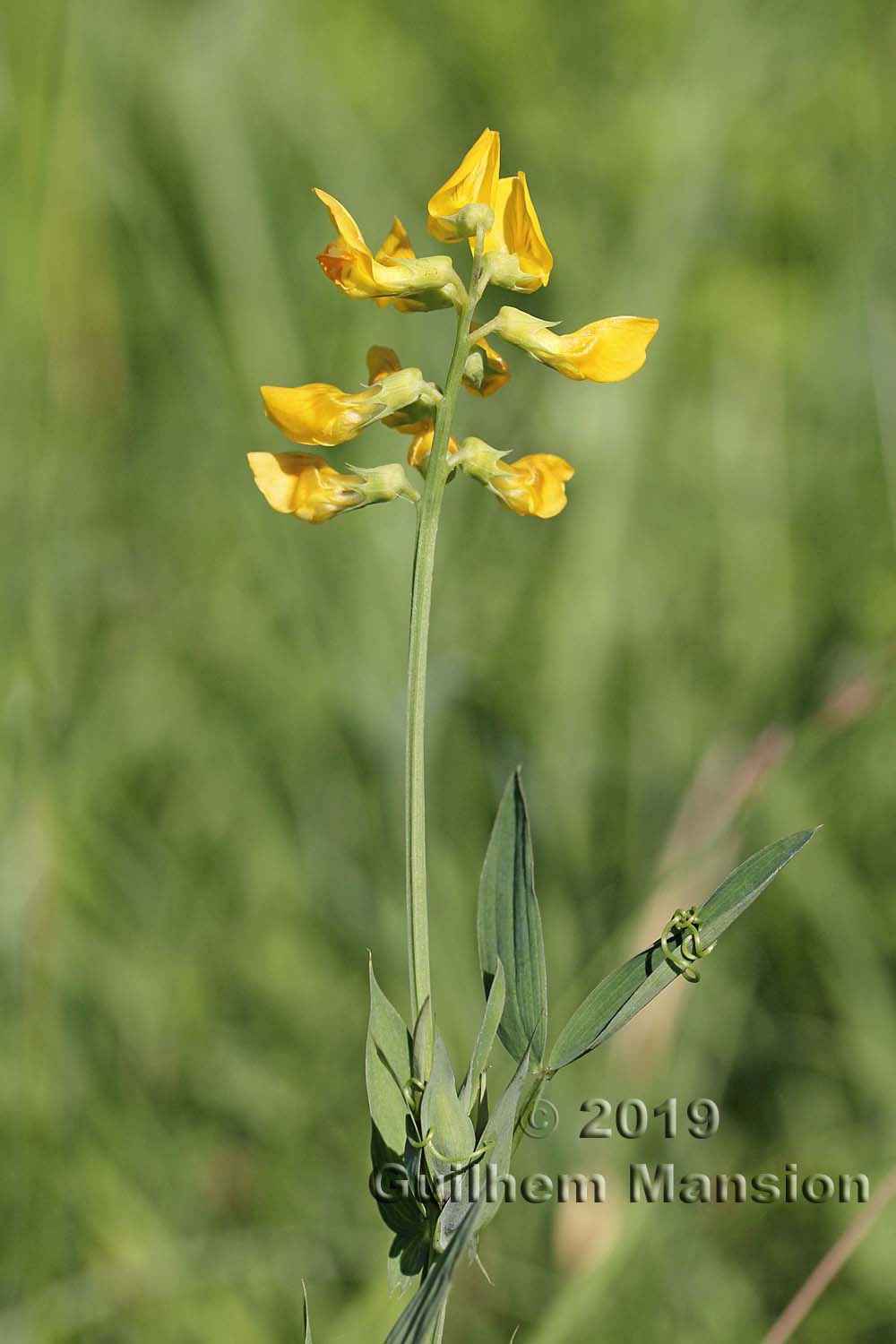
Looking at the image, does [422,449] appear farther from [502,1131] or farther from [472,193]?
[502,1131]

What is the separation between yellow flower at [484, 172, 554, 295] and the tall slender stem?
0.33ft

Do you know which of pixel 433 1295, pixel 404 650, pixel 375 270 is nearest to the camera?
pixel 433 1295

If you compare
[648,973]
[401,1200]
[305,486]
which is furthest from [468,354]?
[401,1200]

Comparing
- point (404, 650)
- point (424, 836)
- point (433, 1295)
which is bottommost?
point (433, 1295)

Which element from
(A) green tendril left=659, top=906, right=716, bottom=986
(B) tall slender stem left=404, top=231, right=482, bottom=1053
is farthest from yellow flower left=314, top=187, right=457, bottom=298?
(A) green tendril left=659, top=906, right=716, bottom=986

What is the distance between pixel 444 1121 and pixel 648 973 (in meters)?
0.17

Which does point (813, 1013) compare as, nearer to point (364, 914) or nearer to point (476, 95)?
point (364, 914)

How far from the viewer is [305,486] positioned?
896 mm

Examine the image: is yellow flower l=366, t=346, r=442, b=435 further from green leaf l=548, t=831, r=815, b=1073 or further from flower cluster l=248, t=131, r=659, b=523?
green leaf l=548, t=831, r=815, b=1073

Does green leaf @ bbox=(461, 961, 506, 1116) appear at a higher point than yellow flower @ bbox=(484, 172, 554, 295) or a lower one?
lower

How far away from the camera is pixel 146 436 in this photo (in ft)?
8.93

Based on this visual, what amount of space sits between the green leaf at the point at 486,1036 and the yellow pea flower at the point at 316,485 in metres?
0.35

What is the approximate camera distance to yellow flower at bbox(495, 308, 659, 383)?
2.78 ft

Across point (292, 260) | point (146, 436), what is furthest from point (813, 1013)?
point (292, 260)
